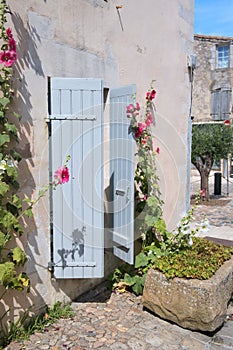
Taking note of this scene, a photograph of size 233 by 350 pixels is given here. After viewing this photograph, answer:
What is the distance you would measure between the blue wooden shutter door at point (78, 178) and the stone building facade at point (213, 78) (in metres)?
Answer: 17.6

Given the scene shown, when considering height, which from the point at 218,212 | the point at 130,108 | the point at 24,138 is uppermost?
the point at 130,108

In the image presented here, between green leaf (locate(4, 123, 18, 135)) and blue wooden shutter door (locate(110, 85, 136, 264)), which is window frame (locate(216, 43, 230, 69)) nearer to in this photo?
blue wooden shutter door (locate(110, 85, 136, 264))

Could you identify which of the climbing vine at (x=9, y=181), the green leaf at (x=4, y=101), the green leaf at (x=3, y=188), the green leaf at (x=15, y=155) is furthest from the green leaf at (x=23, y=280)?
the green leaf at (x=4, y=101)

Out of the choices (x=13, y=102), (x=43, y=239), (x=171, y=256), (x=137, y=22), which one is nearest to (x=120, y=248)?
(x=171, y=256)

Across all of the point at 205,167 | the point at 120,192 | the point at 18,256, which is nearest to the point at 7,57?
the point at 18,256

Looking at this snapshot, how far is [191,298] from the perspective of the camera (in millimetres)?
3305

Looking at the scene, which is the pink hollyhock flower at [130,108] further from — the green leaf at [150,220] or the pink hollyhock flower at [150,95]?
the green leaf at [150,220]

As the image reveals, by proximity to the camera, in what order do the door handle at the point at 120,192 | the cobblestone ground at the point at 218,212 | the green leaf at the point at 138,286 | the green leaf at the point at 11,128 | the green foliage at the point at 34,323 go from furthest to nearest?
the cobblestone ground at the point at 218,212 < the green leaf at the point at 138,286 < the door handle at the point at 120,192 < the green foliage at the point at 34,323 < the green leaf at the point at 11,128

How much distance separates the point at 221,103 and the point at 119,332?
18830 millimetres

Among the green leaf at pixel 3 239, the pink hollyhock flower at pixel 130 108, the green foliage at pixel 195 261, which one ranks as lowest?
the green foliage at pixel 195 261

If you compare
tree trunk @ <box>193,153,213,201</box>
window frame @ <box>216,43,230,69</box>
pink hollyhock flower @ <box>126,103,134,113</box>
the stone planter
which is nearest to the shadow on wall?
pink hollyhock flower @ <box>126,103,134,113</box>

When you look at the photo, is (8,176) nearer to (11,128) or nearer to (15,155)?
(15,155)

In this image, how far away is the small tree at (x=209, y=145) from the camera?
10.4 m

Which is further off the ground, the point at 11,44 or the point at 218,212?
the point at 11,44
